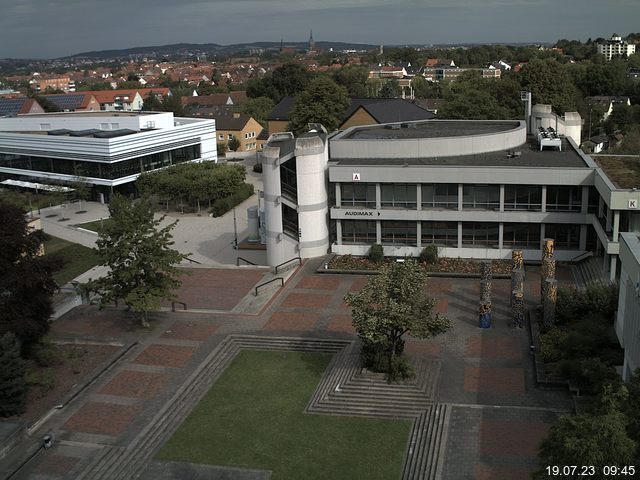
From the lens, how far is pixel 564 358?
2598cm

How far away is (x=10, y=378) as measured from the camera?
24.5 m

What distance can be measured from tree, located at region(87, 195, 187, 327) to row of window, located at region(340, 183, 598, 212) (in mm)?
13540

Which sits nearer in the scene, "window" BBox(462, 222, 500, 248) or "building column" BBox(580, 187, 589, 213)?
"building column" BBox(580, 187, 589, 213)

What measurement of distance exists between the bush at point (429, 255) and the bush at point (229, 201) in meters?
24.1

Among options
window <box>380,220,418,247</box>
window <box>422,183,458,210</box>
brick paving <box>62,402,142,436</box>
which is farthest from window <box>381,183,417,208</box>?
brick paving <box>62,402,142,436</box>

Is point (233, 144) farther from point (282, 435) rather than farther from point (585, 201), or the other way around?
point (282, 435)

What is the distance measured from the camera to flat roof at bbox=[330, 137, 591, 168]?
→ 40.8 m

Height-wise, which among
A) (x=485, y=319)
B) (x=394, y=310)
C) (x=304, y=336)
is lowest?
(x=304, y=336)

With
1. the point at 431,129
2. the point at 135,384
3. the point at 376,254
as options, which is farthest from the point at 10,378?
the point at 431,129

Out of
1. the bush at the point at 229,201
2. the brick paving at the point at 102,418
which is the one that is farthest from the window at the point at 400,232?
the bush at the point at 229,201

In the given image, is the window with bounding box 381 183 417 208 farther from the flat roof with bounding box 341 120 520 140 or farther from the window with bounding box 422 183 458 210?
the flat roof with bounding box 341 120 520 140

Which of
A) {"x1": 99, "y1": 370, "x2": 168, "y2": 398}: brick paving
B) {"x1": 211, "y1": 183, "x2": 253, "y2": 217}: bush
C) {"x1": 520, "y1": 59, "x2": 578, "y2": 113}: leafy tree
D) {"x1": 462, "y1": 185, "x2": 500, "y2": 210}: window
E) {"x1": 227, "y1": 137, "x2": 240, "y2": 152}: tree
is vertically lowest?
{"x1": 99, "y1": 370, "x2": 168, "y2": 398}: brick paving

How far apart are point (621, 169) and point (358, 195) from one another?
14639 millimetres

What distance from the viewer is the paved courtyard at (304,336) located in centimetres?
2234
